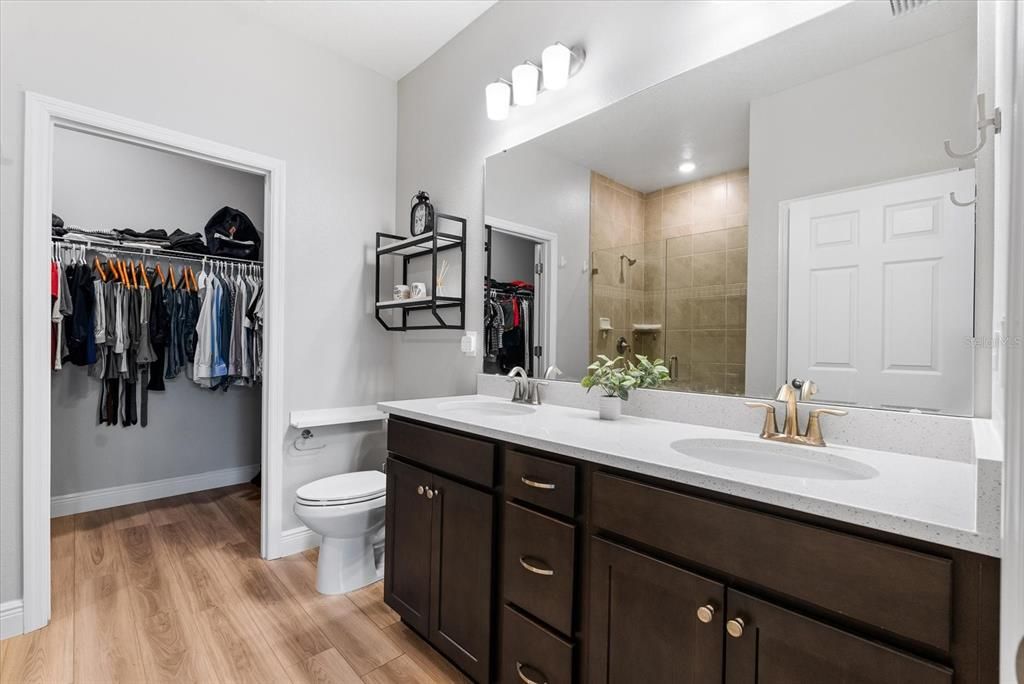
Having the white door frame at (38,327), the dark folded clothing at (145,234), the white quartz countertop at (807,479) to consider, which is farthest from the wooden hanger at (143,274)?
the white quartz countertop at (807,479)

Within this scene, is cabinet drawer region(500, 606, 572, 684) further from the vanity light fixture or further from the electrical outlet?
the vanity light fixture

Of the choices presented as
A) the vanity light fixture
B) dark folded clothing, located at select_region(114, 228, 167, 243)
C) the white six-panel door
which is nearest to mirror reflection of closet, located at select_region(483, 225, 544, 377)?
the vanity light fixture

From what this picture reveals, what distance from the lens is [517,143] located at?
7.25ft

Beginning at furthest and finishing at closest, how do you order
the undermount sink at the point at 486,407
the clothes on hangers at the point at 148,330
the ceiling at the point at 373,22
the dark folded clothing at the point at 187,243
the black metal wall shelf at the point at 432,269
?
the dark folded clothing at the point at 187,243 < the clothes on hangers at the point at 148,330 < the black metal wall shelf at the point at 432,269 < the ceiling at the point at 373,22 < the undermount sink at the point at 486,407

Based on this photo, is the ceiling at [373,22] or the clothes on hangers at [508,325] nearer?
the clothes on hangers at [508,325]

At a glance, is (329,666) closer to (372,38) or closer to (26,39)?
(26,39)

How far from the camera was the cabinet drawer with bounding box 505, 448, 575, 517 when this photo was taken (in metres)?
1.22

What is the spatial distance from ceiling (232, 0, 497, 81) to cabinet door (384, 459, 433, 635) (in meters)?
2.17

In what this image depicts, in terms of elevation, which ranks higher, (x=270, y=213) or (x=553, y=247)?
(x=270, y=213)

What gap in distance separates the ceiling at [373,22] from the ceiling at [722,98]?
3.21ft

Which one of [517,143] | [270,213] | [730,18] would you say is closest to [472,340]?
[517,143]

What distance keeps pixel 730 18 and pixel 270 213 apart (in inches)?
87.6

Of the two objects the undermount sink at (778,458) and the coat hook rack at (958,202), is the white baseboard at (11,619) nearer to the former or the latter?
the undermount sink at (778,458)

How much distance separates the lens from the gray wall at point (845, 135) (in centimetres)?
111
